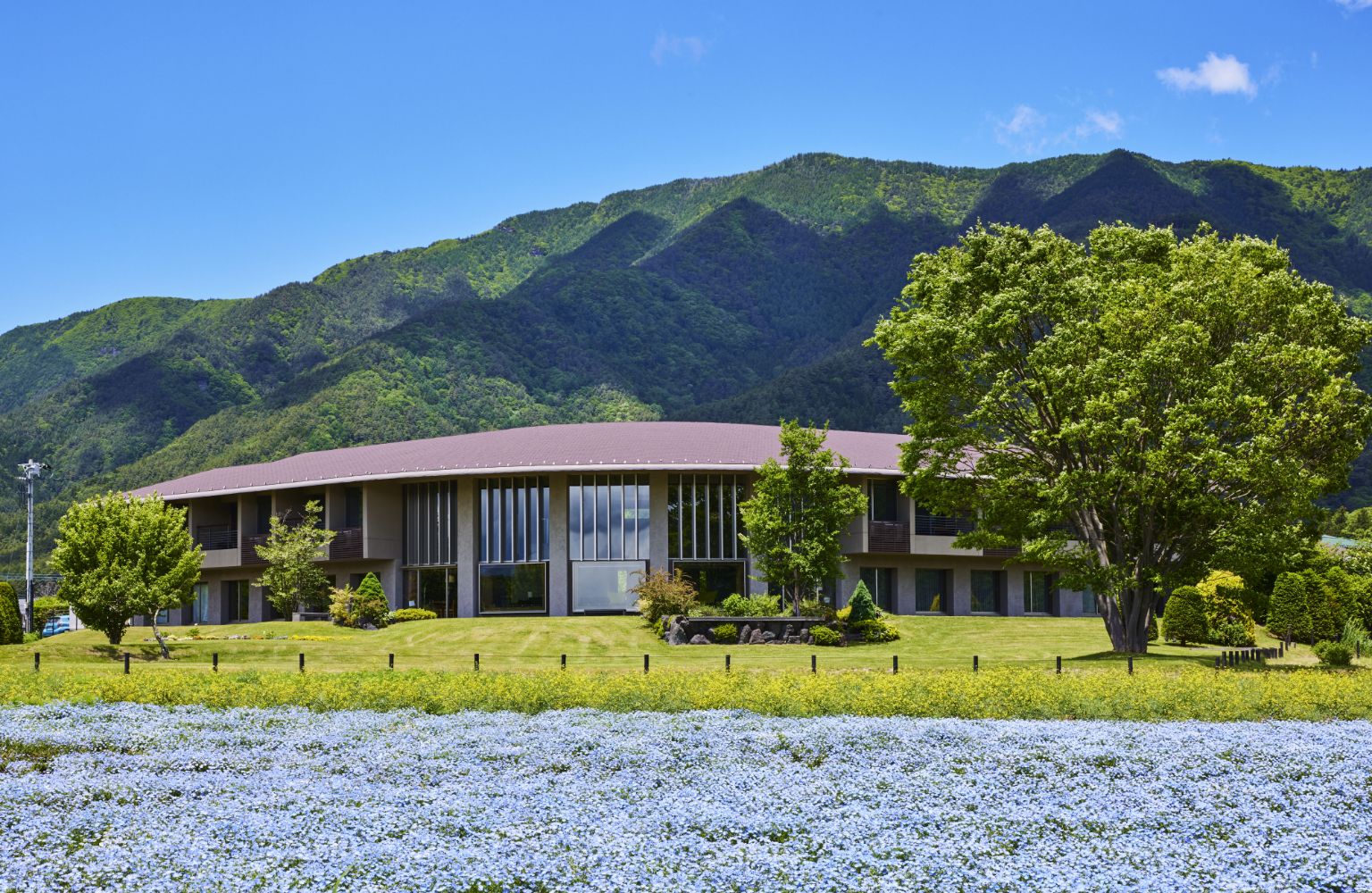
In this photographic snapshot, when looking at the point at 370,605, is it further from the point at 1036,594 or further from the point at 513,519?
the point at 1036,594

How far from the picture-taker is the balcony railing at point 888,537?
53.6m

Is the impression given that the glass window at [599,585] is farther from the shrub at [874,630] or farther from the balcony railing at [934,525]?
the balcony railing at [934,525]

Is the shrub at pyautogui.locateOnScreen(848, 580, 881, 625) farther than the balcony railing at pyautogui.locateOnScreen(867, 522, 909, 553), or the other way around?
the balcony railing at pyautogui.locateOnScreen(867, 522, 909, 553)

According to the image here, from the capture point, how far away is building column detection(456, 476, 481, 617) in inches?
2138

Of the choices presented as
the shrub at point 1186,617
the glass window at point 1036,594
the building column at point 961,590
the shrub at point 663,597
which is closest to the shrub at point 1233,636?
the shrub at point 1186,617

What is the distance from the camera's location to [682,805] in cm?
1155

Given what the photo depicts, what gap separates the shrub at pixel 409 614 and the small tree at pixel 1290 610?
33.5 metres

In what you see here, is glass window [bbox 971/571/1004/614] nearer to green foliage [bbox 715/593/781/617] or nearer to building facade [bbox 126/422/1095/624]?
building facade [bbox 126/422/1095/624]

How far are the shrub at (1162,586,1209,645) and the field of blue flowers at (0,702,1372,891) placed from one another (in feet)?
85.8

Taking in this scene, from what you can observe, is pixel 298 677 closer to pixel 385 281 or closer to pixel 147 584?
pixel 147 584

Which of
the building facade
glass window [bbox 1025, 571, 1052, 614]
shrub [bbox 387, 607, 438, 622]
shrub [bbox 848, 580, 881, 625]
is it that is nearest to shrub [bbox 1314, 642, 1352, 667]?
shrub [bbox 848, 580, 881, 625]

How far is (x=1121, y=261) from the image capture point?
129 feet

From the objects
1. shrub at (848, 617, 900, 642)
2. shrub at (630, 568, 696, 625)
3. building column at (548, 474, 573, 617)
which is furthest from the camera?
building column at (548, 474, 573, 617)

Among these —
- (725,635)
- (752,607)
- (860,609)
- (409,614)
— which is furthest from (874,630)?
(409,614)
